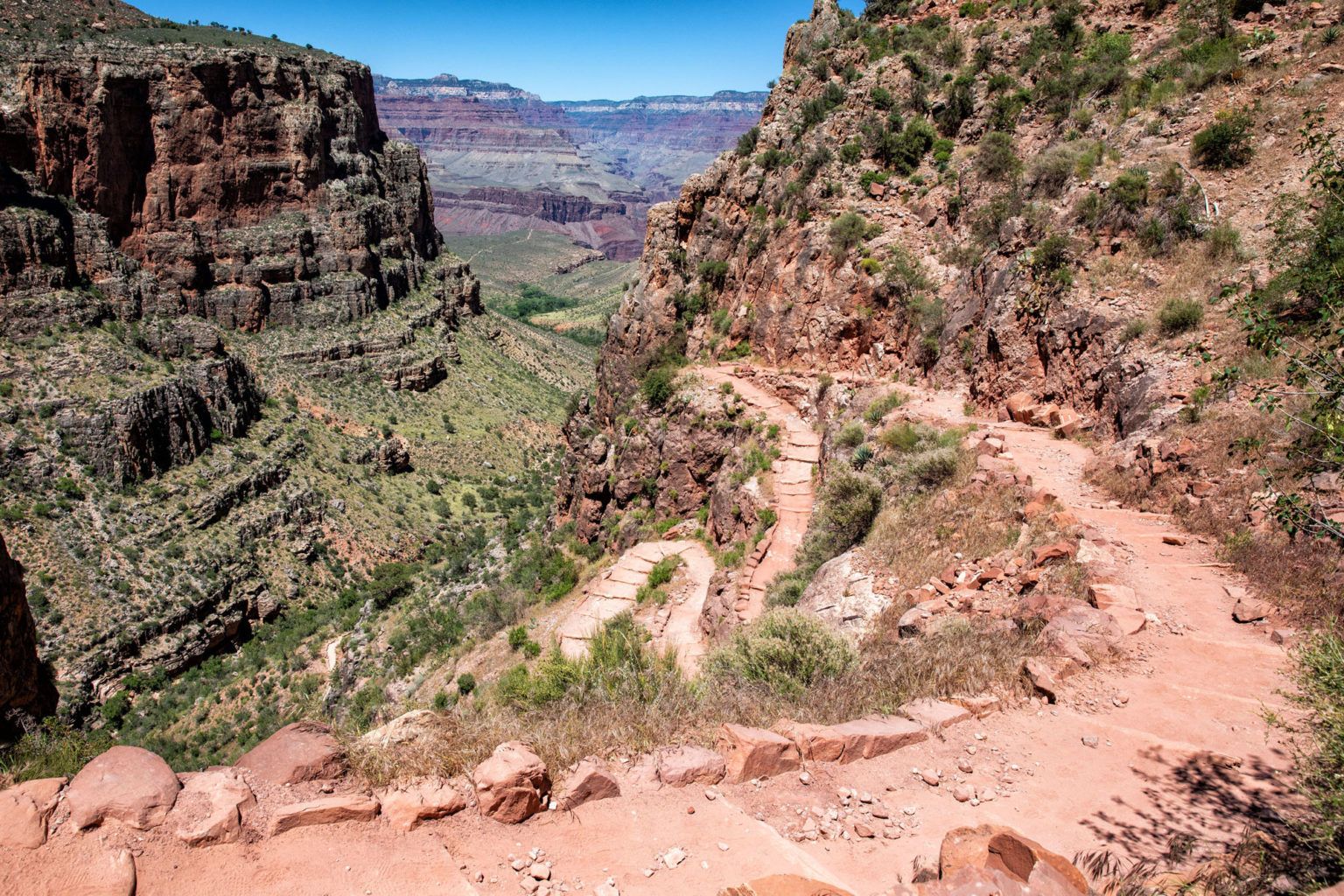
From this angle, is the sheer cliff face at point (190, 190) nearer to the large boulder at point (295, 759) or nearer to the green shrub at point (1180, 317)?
the large boulder at point (295, 759)

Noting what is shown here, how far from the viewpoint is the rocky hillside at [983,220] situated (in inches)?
596

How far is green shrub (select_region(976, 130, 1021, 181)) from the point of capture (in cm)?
2169

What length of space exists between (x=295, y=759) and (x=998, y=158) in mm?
24402

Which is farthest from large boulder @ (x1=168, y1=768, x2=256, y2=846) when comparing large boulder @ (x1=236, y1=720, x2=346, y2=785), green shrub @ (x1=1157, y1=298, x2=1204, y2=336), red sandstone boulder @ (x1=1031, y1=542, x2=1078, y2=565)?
green shrub @ (x1=1157, y1=298, x2=1204, y2=336)

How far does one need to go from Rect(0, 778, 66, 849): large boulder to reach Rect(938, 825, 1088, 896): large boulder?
5.76 metres

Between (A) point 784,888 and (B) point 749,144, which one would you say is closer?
(A) point 784,888

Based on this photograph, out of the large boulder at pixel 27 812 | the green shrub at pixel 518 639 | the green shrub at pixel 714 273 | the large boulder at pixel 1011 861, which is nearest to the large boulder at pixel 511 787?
the large boulder at pixel 27 812

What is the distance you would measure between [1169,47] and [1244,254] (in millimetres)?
11426

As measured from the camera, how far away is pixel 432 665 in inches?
885

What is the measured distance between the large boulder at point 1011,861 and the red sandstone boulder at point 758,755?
63.5 inches

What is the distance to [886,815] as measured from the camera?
5.65m

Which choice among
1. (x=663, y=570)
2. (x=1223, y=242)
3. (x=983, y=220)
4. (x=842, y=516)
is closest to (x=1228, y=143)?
(x=1223, y=242)

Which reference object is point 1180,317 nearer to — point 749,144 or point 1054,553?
point 1054,553

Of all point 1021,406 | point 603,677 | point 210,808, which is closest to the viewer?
point 210,808
